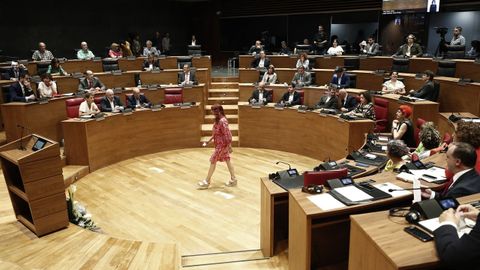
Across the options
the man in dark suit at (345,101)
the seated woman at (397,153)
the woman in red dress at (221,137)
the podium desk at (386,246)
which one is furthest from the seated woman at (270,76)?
the podium desk at (386,246)

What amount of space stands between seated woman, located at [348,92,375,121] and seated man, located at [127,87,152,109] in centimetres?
365

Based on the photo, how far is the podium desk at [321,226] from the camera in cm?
258

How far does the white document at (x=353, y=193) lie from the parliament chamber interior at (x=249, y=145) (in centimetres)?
2

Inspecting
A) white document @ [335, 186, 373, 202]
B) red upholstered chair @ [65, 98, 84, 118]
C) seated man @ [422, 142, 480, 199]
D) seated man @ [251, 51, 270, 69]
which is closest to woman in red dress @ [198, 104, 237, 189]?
red upholstered chair @ [65, 98, 84, 118]

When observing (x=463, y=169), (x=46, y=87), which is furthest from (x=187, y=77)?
(x=463, y=169)

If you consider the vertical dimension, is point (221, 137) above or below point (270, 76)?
below

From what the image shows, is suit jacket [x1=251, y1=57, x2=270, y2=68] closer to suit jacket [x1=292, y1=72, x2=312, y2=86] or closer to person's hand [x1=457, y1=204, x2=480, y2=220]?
suit jacket [x1=292, y1=72, x2=312, y2=86]

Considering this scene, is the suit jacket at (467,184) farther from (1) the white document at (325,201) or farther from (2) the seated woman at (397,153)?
(2) the seated woman at (397,153)

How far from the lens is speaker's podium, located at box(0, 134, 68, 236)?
3555 mm

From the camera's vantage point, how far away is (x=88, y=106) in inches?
268

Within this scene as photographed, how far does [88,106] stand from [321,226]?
5.21 metres

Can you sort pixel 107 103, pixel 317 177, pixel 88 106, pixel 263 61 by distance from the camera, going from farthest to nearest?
pixel 263 61 < pixel 107 103 < pixel 88 106 < pixel 317 177

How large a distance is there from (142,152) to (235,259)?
430 centimetres

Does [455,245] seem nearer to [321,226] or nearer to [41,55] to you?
[321,226]
